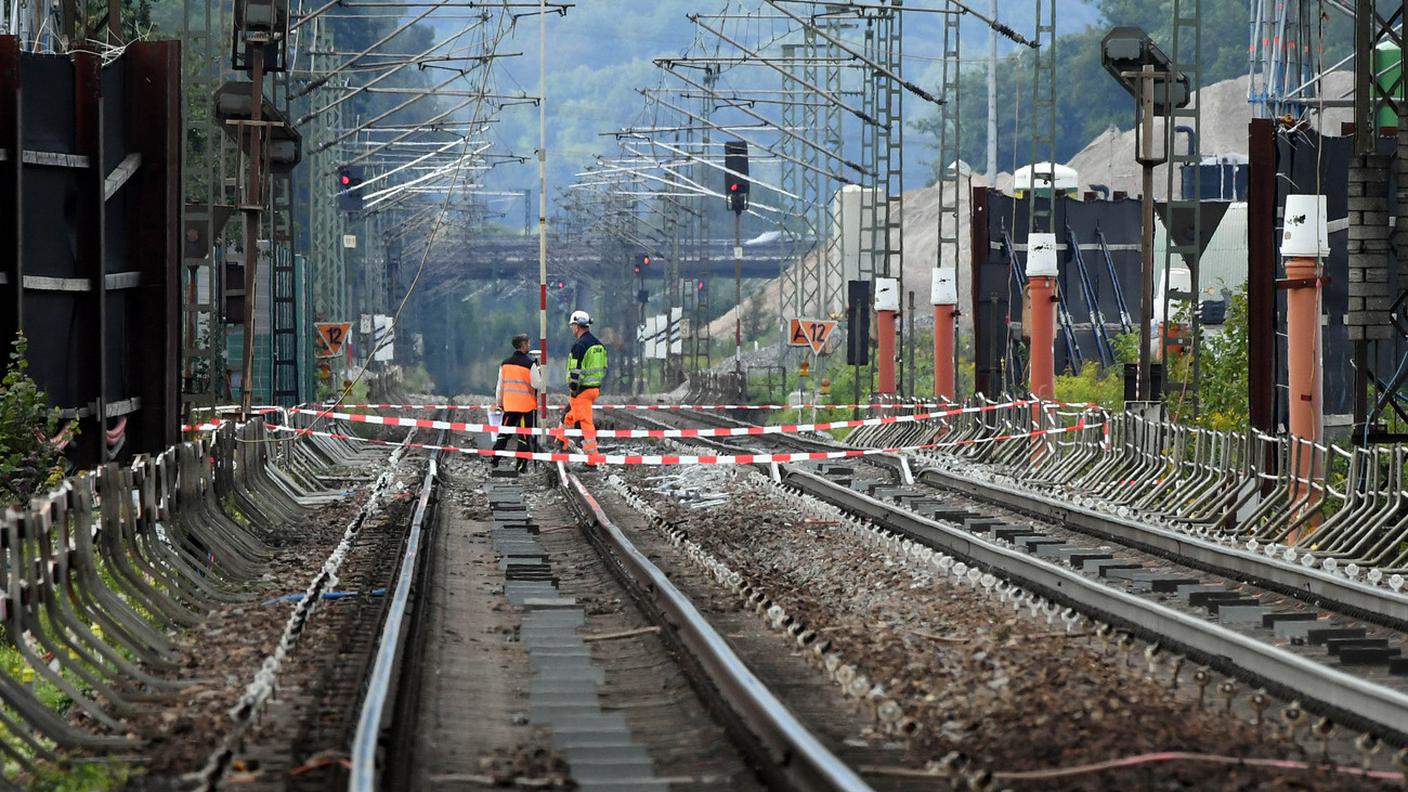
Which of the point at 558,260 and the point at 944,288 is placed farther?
the point at 558,260

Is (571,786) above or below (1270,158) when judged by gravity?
below

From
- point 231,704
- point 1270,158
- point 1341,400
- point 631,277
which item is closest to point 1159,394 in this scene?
point 1270,158

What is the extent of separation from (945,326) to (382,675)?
90.4 ft

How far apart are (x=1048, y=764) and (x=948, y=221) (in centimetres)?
10238

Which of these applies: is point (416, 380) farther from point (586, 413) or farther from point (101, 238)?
point (101, 238)

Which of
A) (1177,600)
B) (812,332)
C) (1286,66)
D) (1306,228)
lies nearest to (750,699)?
(1177,600)

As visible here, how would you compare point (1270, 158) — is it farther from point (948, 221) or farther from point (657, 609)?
point (948, 221)

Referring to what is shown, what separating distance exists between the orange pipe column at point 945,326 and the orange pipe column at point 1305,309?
1505 cm

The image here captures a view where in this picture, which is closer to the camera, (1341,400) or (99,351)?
(99,351)

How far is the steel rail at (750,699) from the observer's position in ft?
23.5

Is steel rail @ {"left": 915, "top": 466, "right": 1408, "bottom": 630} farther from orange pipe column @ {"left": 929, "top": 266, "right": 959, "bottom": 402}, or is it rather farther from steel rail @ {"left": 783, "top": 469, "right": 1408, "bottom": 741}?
orange pipe column @ {"left": 929, "top": 266, "right": 959, "bottom": 402}

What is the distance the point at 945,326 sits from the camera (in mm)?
36312

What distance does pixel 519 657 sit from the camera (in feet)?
37.4

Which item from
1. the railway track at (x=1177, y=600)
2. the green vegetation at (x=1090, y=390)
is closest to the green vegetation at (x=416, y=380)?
the green vegetation at (x=1090, y=390)
